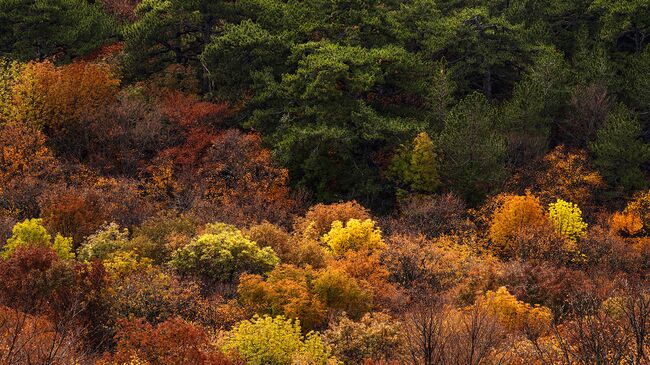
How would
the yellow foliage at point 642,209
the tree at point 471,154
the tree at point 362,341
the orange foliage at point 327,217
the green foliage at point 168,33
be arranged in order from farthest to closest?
the green foliage at point 168,33 → the yellow foliage at point 642,209 → the tree at point 471,154 → the orange foliage at point 327,217 → the tree at point 362,341

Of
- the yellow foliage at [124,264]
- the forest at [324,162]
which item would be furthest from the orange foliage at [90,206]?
the yellow foliage at [124,264]

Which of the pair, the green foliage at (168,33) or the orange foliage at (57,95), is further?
the green foliage at (168,33)

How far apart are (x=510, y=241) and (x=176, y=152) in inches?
970

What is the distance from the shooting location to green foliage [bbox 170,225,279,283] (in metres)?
32.4

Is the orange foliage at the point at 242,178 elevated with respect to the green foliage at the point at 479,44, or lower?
lower

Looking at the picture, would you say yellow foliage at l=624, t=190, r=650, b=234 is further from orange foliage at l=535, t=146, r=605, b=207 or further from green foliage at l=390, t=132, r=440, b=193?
green foliage at l=390, t=132, r=440, b=193

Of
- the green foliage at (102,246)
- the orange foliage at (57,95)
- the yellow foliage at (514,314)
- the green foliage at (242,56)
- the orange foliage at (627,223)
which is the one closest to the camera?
the yellow foliage at (514,314)

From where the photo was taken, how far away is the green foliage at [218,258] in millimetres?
32438

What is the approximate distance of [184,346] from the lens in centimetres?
2189

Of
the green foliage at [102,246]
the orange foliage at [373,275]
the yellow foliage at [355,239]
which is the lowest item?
the yellow foliage at [355,239]

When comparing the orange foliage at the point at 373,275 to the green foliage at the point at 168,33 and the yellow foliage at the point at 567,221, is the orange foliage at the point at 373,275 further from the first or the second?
the green foliage at the point at 168,33

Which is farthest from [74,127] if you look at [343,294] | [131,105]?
[343,294]

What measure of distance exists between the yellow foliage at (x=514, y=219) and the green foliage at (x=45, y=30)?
1511 inches

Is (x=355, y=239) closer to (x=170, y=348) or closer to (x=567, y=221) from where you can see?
(x=567, y=221)
